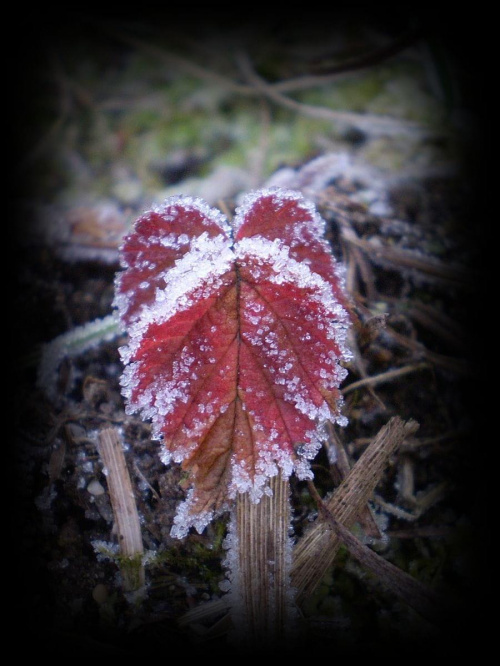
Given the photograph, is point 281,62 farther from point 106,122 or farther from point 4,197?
point 4,197

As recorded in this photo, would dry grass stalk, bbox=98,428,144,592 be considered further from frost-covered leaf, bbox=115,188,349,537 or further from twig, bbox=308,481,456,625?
twig, bbox=308,481,456,625

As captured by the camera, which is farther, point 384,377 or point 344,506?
point 384,377

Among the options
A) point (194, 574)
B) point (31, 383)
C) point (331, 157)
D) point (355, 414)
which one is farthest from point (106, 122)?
point (194, 574)

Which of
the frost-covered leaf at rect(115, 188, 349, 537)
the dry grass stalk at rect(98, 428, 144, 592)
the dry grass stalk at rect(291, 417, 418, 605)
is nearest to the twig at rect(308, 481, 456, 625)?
the dry grass stalk at rect(291, 417, 418, 605)

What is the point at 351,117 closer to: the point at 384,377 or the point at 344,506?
the point at 384,377

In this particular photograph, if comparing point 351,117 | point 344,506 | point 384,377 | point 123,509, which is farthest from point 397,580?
point 351,117

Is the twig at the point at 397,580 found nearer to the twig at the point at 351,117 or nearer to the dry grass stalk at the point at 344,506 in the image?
the dry grass stalk at the point at 344,506

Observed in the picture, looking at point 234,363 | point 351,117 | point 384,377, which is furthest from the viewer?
point 351,117
